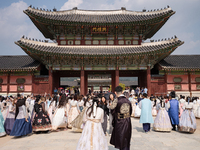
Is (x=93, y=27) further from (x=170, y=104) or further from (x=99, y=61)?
(x=170, y=104)

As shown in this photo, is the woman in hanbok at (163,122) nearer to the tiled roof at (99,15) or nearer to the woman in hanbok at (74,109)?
the woman in hanbok at (74,109)

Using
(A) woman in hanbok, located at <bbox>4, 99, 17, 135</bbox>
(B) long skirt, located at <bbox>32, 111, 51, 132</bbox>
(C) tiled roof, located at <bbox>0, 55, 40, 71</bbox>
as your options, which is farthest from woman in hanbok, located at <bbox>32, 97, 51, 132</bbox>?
(C) tiled roof, located at <bbox>0, 55, 40, 71</bbox>

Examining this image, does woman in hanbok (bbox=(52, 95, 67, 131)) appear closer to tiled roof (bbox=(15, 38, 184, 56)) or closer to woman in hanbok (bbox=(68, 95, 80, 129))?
woman in hanbok (bbox=(68, 95, 80, 129))

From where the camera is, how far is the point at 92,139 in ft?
15.3

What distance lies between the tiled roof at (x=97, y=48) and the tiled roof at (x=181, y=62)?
2.44 m

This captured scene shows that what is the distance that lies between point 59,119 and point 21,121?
184cm

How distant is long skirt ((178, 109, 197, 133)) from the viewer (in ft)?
26.3

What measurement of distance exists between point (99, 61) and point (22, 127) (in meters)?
13.3

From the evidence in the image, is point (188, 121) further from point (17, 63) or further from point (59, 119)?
point (17, 63)

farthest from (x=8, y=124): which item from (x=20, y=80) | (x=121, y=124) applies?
(x=20, y=80)

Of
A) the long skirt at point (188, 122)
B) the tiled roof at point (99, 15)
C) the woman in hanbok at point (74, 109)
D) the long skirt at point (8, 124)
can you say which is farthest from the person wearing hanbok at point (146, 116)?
the tiled roof at point (99, 15)

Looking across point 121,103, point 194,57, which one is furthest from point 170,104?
point 194,57

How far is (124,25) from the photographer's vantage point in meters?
19.5

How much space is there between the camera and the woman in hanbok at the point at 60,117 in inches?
341
